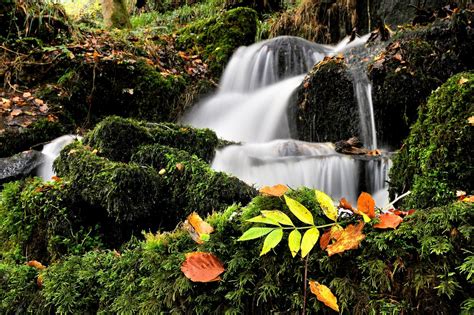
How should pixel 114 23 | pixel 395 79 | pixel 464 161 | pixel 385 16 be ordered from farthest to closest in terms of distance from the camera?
pixel 114 23 < pixel 385 16 < pixel 395 79 < pixel 464 161

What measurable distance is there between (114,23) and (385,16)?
8099mm

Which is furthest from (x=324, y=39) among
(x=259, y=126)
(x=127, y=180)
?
(x=127, y=180)

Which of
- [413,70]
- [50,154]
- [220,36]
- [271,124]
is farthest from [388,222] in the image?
[220,36]

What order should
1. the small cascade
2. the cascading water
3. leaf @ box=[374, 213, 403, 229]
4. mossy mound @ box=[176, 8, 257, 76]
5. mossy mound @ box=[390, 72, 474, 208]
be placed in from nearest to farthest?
leaf @ box=[374, 213, 403, 229], mossy mound @ box=[390, 72, 474, 208], the small cascade, the cascading water, mossy mound @ box=[176, 8, 257, 76]

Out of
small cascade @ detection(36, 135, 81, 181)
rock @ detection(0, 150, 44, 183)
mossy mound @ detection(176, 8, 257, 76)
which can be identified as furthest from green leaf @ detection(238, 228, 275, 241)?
mossy mound @ detection(176, 8, 257, 76)

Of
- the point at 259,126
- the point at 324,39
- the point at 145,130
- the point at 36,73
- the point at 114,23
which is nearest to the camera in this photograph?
the point at 145,130

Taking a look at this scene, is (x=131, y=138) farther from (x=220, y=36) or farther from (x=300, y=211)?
(x=220, y=36)

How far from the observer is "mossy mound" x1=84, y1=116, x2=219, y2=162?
11.2 feet

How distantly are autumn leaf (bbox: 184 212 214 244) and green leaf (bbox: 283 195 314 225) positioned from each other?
0.37 m

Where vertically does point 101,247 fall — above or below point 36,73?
below

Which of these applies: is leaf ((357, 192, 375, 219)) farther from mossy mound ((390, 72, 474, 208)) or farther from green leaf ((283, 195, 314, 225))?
mossy mound ((390, 72, 474, 208))

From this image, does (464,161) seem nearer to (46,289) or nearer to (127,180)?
(127,180)

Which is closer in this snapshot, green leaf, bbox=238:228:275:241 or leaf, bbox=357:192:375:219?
green leaf, bbox=238:228:275:241

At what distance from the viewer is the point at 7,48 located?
21.4 ft
